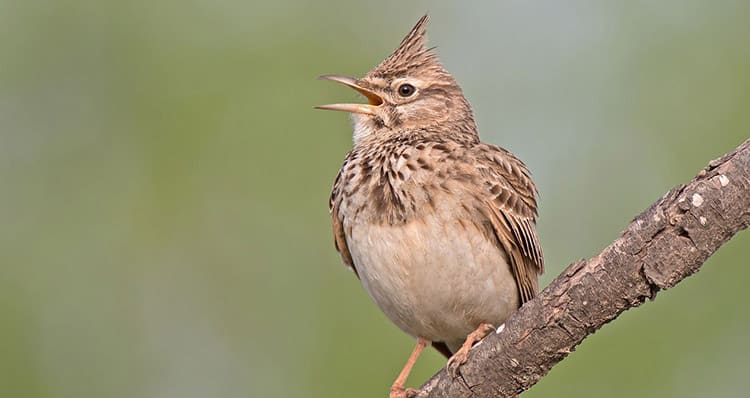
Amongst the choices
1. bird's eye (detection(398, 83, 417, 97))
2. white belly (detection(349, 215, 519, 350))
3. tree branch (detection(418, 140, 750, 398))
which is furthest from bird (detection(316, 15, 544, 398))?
tree branch (detection(418, 140, 750, 398))

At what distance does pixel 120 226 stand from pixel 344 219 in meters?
4.08

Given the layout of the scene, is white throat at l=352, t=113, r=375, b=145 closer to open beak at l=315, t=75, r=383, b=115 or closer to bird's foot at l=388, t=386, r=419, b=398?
open beak at l=315, t=75, r=383, b=115

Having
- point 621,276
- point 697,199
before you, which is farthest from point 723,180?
point 621,276

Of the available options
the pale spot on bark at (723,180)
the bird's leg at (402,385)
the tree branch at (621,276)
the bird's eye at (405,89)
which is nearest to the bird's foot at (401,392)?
the bird's leg at (402,385)

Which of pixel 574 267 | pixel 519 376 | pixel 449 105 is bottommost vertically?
pixel 519 376

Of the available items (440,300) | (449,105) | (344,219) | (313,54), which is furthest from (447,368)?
(313,54)

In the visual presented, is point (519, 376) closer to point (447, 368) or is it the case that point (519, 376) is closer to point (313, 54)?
point (447, 368)

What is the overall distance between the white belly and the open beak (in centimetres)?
91

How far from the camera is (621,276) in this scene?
15.3 ft

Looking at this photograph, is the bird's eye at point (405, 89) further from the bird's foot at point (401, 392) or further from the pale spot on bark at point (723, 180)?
the pale spot on bark at point (723, 180)

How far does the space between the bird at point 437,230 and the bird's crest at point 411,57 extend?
1.28 ft

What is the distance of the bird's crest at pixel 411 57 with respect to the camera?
7.34m

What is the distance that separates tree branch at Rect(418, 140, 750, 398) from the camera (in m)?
4.33

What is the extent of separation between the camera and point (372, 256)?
20.8 ft
